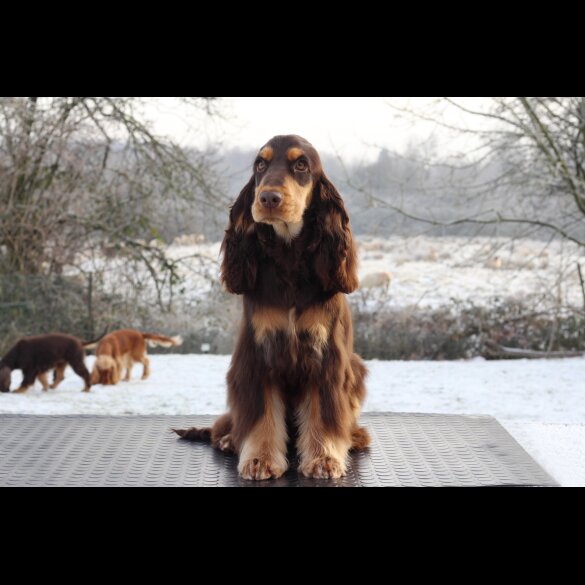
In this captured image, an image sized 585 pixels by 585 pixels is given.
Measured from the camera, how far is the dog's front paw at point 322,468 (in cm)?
256

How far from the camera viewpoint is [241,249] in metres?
2.62

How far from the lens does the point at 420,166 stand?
7.57 m

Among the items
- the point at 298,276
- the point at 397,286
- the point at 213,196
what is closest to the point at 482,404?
→ the point at 397,286

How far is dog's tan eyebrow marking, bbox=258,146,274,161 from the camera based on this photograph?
250cm

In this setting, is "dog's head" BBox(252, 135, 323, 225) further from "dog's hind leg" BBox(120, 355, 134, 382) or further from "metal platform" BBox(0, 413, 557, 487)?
"dog's hind leg" BBox(120, 355, 134, 382)

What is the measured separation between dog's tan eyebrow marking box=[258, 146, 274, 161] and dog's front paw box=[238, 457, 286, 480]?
948mm

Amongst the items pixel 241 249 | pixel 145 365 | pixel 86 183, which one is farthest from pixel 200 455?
pixel 86 183

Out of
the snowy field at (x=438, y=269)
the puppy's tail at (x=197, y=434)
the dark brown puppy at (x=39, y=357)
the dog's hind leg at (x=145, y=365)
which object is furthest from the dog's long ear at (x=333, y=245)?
the snowy field at (x=438, y=269)

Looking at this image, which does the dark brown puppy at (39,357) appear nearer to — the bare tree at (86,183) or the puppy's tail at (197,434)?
the bare tree at (86,183)

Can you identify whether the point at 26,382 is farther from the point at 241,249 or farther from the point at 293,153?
the point at 293,153

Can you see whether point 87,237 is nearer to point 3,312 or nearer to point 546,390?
point 3,312

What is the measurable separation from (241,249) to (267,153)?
0.32m
